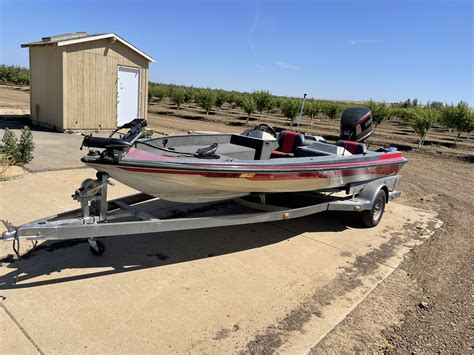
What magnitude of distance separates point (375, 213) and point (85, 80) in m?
10.0

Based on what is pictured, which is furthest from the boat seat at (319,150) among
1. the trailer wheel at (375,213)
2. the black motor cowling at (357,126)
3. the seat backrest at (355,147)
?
the black motor cowling at (357,126)

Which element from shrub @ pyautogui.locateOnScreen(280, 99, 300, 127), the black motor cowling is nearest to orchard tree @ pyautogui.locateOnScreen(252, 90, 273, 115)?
shrub @ pyautogui.locateOnScreen(280, 99, 300, 127)

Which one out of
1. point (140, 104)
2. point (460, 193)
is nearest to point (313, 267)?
point (460, 193)

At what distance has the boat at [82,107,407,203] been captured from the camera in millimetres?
3566

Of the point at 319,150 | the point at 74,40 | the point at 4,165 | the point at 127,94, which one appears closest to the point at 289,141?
the point at 319,150

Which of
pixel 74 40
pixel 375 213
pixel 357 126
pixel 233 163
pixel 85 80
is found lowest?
pixel 375 213

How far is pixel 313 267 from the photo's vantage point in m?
4.36

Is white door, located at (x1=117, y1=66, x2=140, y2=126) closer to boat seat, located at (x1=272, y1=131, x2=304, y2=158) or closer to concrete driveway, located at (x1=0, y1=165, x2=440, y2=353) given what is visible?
concrete driveway, located at (x1=0, y1=165, x2=440, y2=353)

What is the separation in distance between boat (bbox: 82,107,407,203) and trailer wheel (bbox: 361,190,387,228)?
0.31 m

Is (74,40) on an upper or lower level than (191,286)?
upper

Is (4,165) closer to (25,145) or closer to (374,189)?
(25,145)

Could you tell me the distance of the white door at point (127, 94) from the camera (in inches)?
524

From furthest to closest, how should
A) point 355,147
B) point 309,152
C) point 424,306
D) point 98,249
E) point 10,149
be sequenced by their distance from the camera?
point 10,149 → point 355,147 → point 309,152 → point 98,249 → point 424,306

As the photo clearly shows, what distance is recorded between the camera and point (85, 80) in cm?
1223
